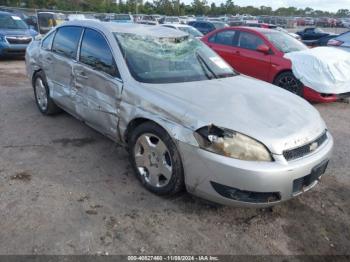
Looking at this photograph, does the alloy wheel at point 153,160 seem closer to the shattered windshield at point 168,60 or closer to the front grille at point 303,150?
the shattered windshield at point 168,60

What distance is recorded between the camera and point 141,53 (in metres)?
3.80

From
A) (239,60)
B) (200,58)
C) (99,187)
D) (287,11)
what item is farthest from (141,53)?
(287,11)

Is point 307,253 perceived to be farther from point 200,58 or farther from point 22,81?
point 22,81

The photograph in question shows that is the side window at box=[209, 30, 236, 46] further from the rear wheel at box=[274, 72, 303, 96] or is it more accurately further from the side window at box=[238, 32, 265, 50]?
the rear wheel at box=[274, 72, 303, 96]

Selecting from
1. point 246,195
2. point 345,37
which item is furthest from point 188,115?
point 345,37

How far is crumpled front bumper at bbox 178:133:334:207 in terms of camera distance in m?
2.73

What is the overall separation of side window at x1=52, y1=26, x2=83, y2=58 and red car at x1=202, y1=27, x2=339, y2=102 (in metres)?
4.44

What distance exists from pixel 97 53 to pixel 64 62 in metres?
0.81

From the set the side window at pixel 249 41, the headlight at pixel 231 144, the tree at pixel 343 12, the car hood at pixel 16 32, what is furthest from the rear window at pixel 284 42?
the tree at pixel 343 12

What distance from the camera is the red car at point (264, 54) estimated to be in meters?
7.22

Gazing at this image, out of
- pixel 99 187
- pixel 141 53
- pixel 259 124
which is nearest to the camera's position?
pixel 259 124

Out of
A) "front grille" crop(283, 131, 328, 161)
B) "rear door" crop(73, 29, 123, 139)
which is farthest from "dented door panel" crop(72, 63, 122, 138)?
"front grille" crop(283, 131, 328, 161)

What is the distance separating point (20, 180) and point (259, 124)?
2486 millimetres

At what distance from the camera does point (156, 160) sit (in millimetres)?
3342
